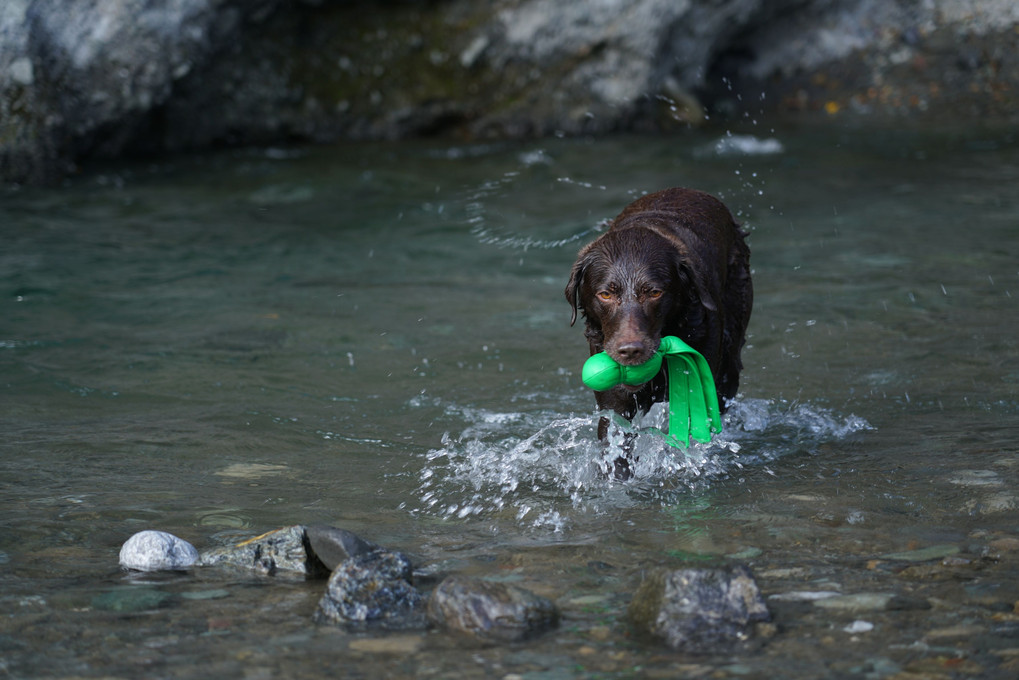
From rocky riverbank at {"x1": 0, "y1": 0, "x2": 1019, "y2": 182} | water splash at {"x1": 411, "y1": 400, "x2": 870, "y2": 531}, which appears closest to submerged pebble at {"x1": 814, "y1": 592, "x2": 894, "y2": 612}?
water splash at {"x1": 411, "y1": 400, "x2": 870, "y2": 531}

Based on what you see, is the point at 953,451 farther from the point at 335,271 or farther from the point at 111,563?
the point at 335,271

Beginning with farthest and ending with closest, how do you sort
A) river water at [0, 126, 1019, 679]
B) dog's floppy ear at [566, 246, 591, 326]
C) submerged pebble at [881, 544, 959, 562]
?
dog's floppy ear at [566, 246, 591, 326], submerged pebble at [881, 544, 959, 562], river water at [0, 126, 1019, 679]

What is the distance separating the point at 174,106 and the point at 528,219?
506 centimetres

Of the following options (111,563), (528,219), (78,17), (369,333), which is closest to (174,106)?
(78,17)

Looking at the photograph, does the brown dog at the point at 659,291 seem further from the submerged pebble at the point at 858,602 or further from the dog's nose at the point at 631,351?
the submerged pebble at the point at 858,602

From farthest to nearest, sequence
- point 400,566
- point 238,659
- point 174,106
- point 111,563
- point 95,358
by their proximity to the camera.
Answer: point 174,106, point 95,358, point 111,563, point 400,566, point 238,659

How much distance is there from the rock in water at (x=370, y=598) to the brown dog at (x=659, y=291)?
1302 millimetres

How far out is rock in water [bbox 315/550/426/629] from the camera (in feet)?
11.2

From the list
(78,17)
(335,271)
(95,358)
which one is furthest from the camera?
(78,17)

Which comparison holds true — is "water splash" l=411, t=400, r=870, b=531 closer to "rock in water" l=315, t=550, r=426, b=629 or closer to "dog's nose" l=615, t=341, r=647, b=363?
"dog's nose" l=615, t=341, r=647, b=363

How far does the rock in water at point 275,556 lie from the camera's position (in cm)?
385

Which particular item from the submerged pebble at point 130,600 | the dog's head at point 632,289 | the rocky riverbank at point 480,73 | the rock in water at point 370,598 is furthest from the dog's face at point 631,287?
the rocky riverbank at point 480,73

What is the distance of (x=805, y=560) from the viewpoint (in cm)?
379

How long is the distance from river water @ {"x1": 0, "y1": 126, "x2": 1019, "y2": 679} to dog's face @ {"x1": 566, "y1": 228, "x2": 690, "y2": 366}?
72 centimetres
